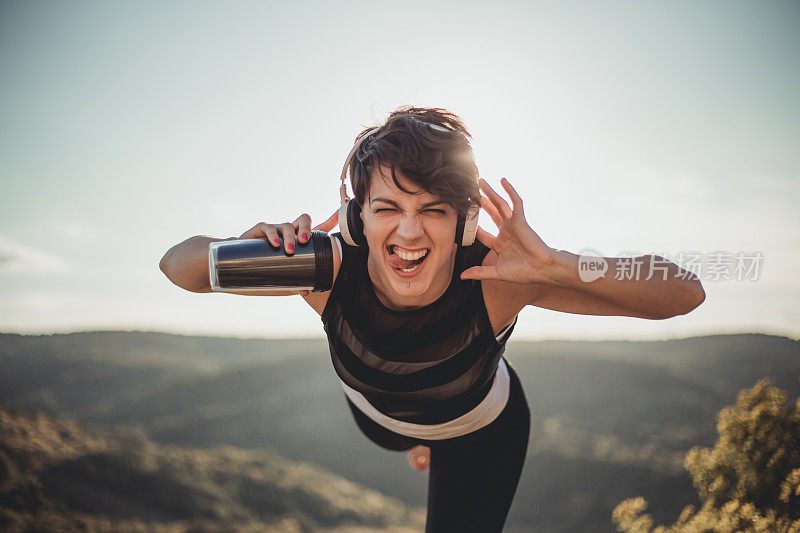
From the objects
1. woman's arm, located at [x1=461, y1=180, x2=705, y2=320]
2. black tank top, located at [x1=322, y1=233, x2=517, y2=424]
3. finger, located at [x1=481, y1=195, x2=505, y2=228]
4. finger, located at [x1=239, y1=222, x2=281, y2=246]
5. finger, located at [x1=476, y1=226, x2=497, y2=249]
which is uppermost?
finger, located at [x1=481, y1=195, x2=505, y2=228]

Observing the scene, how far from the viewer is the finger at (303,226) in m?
2.04

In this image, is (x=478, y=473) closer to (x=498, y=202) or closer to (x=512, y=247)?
(x=512, y=247)

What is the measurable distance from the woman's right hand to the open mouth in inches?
14.1

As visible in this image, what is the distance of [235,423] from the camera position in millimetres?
13039

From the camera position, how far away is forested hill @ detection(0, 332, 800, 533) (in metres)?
9.90

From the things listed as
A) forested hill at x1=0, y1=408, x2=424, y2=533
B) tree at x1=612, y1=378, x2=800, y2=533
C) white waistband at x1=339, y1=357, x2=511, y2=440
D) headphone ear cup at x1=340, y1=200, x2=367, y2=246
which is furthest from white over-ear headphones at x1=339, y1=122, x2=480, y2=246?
forested hill at x1=0, y1=408, x2=424, y2=533

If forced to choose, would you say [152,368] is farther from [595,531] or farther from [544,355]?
[595,531]

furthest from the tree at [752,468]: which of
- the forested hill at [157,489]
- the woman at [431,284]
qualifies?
the forested hill at [157,489]

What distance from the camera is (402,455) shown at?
14.3 m

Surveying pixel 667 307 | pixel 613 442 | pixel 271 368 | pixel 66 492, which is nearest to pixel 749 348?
pixel 613 442

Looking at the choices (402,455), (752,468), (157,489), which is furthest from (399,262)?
(402,455)

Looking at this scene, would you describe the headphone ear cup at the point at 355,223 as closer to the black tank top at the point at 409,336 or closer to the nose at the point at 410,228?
the black tank top at the point at 409,336

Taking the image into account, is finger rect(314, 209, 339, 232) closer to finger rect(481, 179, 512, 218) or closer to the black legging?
finger rect(481, 179, 512, 218)

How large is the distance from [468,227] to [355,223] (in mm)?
477
